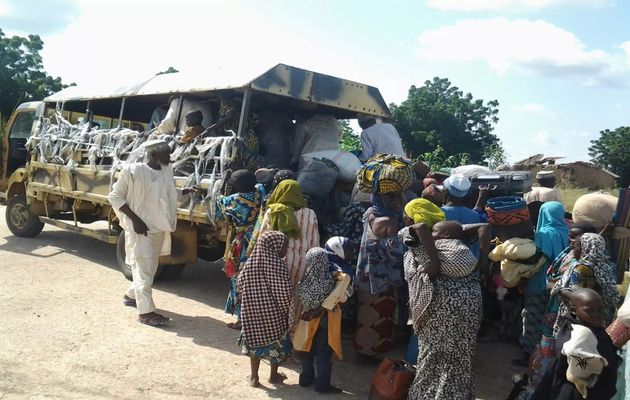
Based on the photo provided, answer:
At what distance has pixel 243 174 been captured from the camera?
494 centimetres

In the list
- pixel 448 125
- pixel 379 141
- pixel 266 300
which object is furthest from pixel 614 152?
pixel 266 300

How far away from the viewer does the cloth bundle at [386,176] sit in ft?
14.1

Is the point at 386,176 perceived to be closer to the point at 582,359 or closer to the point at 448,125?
the point at 582,359

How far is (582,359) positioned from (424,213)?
1.32 meters

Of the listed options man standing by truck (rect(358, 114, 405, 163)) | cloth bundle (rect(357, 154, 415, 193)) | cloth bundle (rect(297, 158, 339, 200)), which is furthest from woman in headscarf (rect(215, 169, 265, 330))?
man standing by truck (rect(358, 114, 405, 163))

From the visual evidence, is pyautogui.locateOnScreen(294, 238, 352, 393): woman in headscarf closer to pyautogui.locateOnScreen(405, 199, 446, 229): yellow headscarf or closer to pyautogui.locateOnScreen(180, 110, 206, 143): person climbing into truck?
pyautogui.locateOnScreen(405, 199, 446, 229): yellow headscarf

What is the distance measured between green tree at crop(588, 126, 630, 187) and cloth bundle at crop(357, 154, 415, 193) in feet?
93.0

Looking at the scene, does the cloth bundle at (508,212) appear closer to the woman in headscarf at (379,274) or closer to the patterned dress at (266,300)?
the woman in headscarf at (379,274)

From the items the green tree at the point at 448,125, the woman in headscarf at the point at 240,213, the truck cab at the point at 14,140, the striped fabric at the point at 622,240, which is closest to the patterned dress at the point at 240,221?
the woman in headscarf at the point at 240,213

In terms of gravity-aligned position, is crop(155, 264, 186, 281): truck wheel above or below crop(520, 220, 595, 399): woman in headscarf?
below

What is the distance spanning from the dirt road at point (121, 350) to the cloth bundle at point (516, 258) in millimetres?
893

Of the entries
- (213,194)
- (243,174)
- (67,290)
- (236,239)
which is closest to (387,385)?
(236,239)

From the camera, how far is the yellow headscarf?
3.51 metres

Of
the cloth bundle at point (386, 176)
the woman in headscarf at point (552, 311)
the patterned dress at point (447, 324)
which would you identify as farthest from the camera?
the cloth bundle at point (386, 176)
